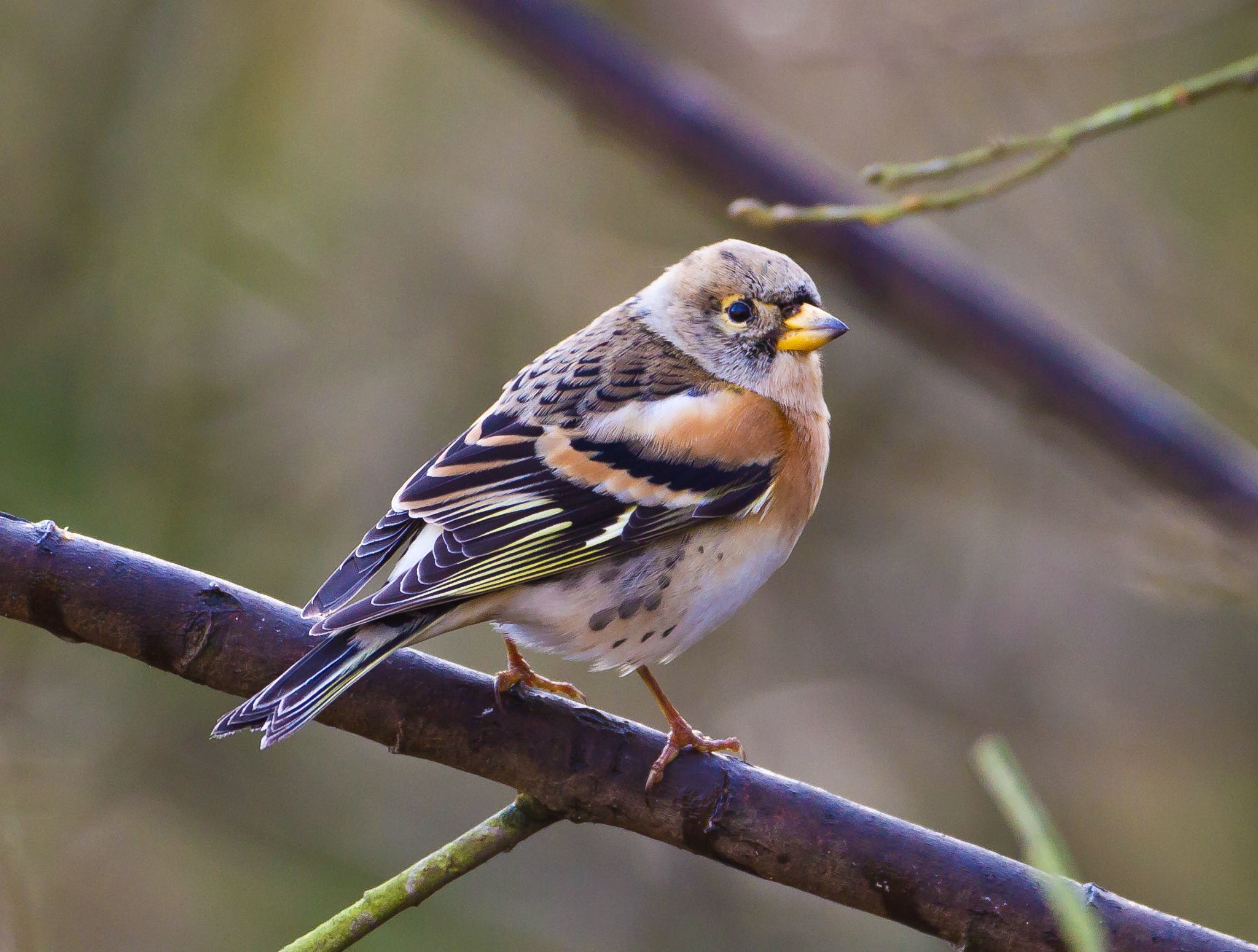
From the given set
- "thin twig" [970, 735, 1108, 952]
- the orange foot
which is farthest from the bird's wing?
"thin twig" [970, 735, 1108, 952]

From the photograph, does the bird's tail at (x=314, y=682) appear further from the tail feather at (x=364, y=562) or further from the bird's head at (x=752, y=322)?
the bird's head at (x=752, y=322)

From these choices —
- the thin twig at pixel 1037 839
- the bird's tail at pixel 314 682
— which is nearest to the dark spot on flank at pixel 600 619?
the bird's tail at pixel 314 682

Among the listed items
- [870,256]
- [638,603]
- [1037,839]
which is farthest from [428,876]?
[870,256]

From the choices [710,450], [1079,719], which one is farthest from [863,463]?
[710,450]

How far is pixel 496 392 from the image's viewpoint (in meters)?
6.60

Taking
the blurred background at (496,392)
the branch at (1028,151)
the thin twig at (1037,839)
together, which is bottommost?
the blurred background at (496,392)

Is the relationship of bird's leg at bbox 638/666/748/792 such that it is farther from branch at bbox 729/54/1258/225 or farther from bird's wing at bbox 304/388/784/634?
branch at bbox 729/54/1258/225

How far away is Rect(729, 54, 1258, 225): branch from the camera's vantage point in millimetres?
2643

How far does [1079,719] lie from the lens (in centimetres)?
685

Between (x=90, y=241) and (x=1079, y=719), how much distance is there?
530 centimetres

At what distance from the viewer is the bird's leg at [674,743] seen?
8.96 ft

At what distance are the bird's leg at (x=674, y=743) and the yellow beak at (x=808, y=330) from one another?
3.56 feet

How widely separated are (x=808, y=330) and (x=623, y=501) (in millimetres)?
886

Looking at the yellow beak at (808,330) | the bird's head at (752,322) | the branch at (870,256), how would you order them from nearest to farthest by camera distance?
the yellow beak at (808,330)
the bird's head at (752,322)
the branch at (870,256)
